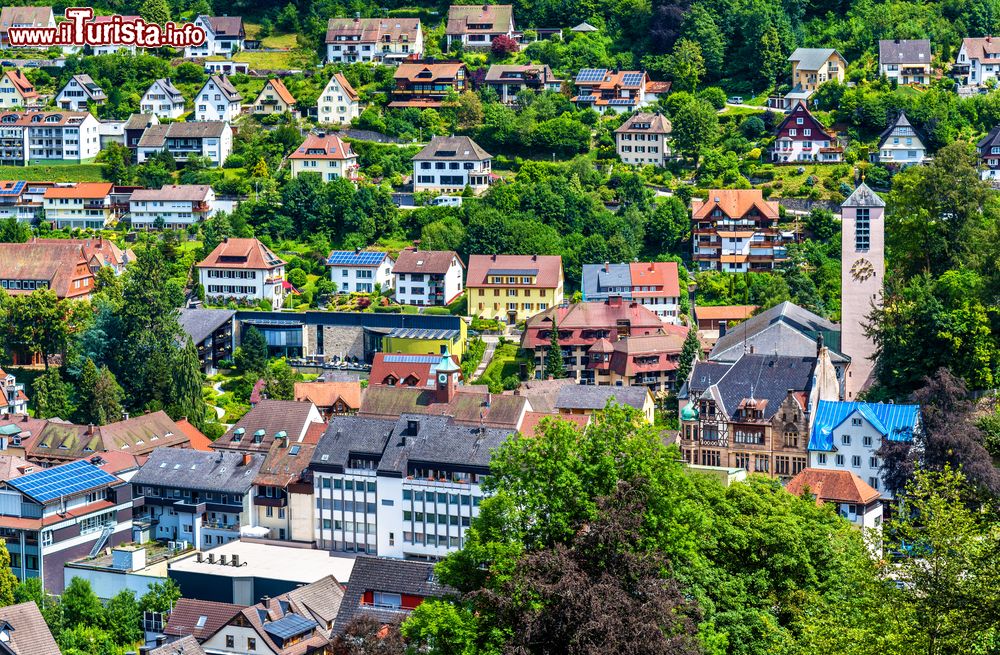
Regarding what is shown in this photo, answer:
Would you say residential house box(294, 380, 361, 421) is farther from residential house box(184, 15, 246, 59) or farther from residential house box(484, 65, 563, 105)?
residential house box(184, 15, 246, 59)

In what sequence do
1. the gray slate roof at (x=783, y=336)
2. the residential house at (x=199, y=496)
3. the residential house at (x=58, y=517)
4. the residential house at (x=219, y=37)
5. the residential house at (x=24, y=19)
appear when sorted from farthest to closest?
1. the residential house at (x=24, y=19)
2. the residential house at (x=219, y=37)
3. the gray slate roof at (x=783, y=336)
4. the residential house at (x=199, y=496)
5. the residential house at (x=58, y=517)

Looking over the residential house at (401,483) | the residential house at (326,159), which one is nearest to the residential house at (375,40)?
the residential house at (326,159)

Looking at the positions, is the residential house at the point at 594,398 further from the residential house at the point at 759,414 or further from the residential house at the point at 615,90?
the residential house at the point at 615,90

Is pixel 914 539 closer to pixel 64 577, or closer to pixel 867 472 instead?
Answer: pixel 867 472

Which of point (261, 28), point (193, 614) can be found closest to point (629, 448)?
point (193, 614)

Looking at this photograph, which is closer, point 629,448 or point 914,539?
point 914,539

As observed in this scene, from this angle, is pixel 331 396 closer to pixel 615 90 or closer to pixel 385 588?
pixel 385 588
